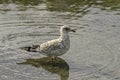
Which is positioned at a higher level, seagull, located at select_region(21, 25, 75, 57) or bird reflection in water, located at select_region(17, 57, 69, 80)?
seagull, located at select_region(21, 25, 75, 57)

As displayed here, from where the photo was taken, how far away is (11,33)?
15.8 m

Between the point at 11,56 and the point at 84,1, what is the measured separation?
7.27 meters

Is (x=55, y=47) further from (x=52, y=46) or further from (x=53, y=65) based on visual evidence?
(x=53, y=65)

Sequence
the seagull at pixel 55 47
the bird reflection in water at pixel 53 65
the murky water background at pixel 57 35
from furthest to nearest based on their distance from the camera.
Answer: the seagull at pixel 55 47, the bird reflection in water at pixel 53 65, the murky water background at pixel 57 35

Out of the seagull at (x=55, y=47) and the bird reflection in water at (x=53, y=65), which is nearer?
the bird reflection in water at (x=53, y=65)

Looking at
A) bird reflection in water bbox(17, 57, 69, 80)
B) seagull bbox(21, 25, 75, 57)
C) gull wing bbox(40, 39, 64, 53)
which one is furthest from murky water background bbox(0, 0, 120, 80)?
gull wing bbox(40, 39, 64, 53)

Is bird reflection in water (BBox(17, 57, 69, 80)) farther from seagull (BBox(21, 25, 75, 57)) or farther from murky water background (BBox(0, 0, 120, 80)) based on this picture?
seagull (BBox(21, 25, 75, 57))

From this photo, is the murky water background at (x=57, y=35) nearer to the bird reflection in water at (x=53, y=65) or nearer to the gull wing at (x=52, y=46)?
the bird reflection in water at (x=53, y=65)

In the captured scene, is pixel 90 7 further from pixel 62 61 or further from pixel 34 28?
pixel 62 61

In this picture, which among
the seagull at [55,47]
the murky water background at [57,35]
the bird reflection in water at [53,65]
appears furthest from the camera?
the seagull at [55,47]

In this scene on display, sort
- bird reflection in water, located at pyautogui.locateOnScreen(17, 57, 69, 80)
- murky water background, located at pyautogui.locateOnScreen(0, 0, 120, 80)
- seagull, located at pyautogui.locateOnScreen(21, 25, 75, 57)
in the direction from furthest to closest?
seagull, located at pyautogui.locateOnScreen(21, 25, 75, 57), bird reflection in water, located at pyautogui.locateOnScreen(17, 57, 69, 80), murky water background, located at pyautogui.locateOnScreen(0, 0, 120, 80)

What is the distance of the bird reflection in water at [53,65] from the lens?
13219 mm

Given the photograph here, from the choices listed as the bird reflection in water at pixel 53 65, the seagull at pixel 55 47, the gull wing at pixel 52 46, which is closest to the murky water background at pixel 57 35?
the bird reflection in water at pixel 53 65

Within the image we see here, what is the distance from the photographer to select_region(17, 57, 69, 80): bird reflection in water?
13.2 metres
